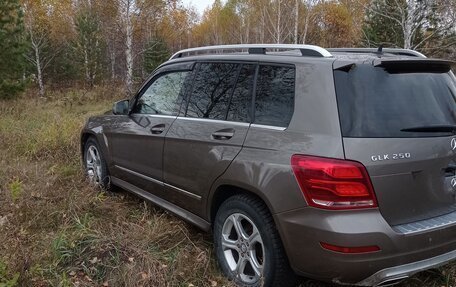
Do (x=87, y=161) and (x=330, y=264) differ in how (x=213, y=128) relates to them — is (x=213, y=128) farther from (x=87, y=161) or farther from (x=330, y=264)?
(x=87, y=161)

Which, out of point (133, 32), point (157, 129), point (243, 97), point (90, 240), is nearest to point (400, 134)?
point (243, 97)

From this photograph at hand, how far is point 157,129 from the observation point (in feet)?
13.3

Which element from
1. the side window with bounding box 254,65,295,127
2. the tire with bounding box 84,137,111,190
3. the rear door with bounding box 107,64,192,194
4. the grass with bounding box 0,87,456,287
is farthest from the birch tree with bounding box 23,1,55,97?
the side window with bounding box 254,65,295,127

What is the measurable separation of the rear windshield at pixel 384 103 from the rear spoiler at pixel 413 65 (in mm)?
31

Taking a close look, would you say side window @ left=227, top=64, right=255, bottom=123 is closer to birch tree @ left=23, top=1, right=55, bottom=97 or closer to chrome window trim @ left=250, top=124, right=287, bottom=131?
chrome window trim @ left=250, top=124, right=287, bottom=131

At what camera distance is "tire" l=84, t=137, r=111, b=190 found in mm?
5219

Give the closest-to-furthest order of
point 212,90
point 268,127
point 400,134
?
point 400,134, point 268,127, point 212,90

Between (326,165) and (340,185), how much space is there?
139mm

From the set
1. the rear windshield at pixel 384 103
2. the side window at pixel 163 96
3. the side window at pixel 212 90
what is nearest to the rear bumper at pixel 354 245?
the rear windshield at pixel 384 103

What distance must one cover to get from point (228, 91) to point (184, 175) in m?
0.80

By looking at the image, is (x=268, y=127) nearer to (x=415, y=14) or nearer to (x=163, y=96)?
(x=163, y=96)

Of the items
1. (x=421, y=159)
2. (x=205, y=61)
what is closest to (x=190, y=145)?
(x=205, y=61)

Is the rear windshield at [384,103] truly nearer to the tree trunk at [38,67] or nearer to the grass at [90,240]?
the grass at [90,240]

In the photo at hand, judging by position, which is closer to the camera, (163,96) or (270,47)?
(270,47)
